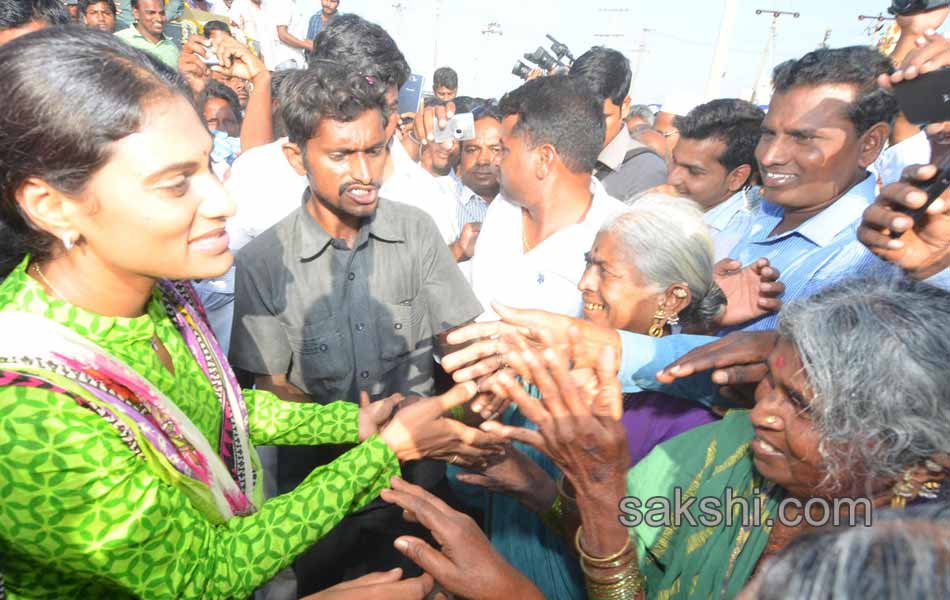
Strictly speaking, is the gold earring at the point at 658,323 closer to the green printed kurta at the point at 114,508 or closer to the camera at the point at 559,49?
the green printed kurta at the point at 114,508

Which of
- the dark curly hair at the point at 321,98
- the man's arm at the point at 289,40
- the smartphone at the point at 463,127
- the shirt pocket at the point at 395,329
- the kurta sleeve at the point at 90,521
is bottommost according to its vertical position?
the shirt pocket at the point at 395,329

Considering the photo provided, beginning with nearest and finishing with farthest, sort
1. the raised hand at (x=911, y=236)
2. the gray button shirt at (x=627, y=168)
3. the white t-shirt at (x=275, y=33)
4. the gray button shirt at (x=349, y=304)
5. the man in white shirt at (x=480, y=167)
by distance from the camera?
the raised hand at (x=911, y=236)
the gray button shirt at (x=349, y=304)
the gray button shirt at (x=627, y=168)
the man in white shirt at (x=480, y=167)
the white t-shirt at (x=275, y=33)

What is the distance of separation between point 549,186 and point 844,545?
2652 mm

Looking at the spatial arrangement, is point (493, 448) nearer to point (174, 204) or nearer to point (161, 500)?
point (161, 500)

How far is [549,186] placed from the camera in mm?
3240

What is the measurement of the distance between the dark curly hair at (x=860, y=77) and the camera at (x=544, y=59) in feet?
17.3

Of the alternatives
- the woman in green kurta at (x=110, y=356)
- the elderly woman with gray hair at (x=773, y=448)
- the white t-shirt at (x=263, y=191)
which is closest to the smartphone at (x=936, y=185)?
the elderly woman with gray hair at (x=773, y=448)

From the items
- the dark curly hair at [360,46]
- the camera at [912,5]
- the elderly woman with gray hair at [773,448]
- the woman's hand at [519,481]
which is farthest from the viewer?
the dark curly hair at [360,46]

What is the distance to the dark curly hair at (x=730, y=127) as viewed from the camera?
3982 mm

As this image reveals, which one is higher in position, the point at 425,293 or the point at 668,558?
the point at 425,293

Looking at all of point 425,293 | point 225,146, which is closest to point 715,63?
point 225,146

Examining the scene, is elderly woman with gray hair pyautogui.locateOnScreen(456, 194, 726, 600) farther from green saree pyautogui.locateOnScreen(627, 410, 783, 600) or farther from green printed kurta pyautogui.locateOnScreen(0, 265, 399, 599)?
green printed kurta pyautogui.locateOnScreen(0, 265, 399, 599)

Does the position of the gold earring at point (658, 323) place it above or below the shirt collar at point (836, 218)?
below

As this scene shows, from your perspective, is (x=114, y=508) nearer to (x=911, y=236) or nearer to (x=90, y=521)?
(x=90, y=521)
